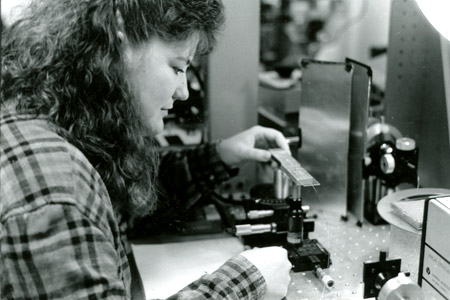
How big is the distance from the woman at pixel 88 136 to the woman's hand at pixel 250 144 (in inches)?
14.8

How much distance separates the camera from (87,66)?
38.6 inches

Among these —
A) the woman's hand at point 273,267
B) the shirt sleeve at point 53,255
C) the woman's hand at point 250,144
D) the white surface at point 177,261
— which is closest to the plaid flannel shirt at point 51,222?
the shirt sleeve at point 53,255

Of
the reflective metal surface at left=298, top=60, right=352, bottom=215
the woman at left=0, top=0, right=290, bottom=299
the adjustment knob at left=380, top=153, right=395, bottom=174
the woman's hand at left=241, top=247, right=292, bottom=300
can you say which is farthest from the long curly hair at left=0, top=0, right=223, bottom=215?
the adjustment knob at left=380, top=153, right=395, bottom=174

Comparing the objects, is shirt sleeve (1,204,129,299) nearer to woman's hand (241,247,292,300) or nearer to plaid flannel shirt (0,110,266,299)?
plaid flannel shirt (0,110,266,299)

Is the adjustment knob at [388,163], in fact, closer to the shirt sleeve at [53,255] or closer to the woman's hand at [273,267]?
the woman's hand at [273,267]

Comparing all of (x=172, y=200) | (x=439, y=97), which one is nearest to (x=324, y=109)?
(x=439, y=97)

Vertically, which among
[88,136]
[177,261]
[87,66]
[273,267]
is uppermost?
[87,66]

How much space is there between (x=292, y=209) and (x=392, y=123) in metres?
0.52

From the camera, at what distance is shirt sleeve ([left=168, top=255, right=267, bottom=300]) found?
3.40ft

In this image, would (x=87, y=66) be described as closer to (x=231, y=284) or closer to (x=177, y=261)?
(x=231, y=284)

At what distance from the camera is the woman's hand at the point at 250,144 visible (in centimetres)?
156

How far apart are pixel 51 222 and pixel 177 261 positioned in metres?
0.65

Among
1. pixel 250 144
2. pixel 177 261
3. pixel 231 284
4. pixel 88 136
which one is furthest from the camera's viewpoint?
pixel 250 144

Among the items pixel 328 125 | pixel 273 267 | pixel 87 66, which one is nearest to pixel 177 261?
pixel 273 267
